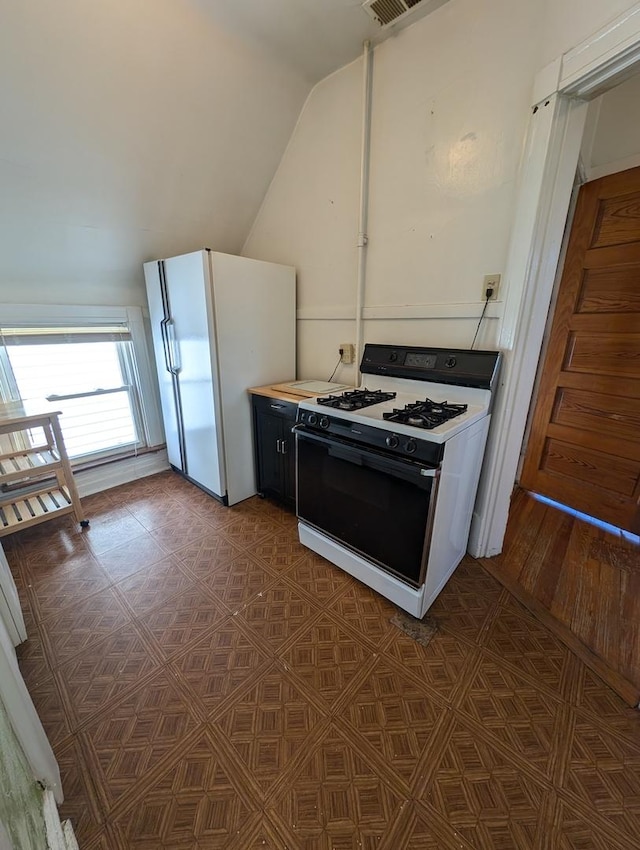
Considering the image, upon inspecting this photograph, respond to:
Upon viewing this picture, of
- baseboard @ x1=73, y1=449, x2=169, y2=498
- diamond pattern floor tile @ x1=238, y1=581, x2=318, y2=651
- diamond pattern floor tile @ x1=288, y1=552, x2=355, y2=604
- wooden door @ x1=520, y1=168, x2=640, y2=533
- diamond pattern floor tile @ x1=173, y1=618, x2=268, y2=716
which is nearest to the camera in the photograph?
diamond pattern floor tile @ x1=173, y1=618, x2=268, y2=716

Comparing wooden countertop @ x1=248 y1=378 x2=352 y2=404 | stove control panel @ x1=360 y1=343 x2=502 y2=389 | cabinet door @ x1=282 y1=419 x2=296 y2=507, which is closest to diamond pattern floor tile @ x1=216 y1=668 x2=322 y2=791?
cabinet door @ x1=282 y1=419 x2=296 y2=507

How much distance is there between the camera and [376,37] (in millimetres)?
1811

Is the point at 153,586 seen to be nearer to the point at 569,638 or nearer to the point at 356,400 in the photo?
the point at 356,400

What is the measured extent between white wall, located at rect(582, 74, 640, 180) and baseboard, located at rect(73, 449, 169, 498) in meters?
3.75

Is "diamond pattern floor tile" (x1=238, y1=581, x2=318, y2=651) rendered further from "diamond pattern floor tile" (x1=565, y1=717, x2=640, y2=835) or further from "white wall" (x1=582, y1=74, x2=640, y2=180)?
"white wall" (x1=582, y1=74, x2=640, y2=180)

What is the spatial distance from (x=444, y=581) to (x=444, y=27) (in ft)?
8.93

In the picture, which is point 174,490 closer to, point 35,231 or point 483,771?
point 35,231

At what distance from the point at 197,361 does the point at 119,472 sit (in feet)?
4.39

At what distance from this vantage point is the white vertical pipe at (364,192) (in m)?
1.88

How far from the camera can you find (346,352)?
238cm

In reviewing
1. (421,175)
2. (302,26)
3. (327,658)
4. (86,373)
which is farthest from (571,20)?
(86,373)

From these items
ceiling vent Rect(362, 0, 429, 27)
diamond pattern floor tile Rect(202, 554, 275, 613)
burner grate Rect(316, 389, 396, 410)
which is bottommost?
diamond pattern floor tile Rect(202, 554, 275, 613)

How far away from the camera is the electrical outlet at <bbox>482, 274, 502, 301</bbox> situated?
1652 millimetres

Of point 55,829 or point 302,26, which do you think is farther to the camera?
point 302,26
